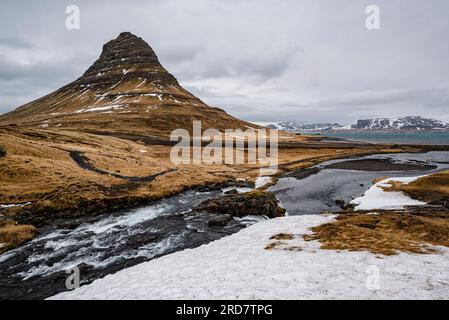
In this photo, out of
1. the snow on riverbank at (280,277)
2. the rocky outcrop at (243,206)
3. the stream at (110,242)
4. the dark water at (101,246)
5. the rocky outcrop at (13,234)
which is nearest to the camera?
the snow on riverbank at (280,277)

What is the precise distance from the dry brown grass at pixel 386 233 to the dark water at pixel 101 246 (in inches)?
407

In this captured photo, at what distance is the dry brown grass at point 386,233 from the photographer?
2304 cm

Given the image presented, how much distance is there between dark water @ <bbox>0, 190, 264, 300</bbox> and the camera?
69.6 ft

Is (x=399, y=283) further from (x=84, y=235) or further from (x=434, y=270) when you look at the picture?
(x=84, y=235)

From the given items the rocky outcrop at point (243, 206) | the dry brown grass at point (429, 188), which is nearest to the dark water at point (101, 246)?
the rocky outcrop at point (243, 206)

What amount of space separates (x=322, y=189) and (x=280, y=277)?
1762 inches

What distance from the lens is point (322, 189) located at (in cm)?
5912

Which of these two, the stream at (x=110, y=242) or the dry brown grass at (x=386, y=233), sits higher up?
the dry brown grass at (x=386, y=233)

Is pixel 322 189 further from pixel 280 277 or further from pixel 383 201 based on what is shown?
pixel 280 277

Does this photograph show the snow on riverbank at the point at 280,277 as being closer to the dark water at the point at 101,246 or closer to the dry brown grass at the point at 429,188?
the dark water at the point at 101,246

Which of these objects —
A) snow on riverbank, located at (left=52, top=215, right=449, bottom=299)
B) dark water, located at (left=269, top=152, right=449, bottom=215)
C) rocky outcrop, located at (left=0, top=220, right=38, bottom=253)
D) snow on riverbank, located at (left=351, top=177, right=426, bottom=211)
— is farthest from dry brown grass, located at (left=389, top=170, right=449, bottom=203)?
rocky outcrop, located at (left=0, top=220, right=38, bottom=253)

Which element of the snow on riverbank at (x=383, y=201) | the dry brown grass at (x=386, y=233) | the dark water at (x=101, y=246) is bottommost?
the dark water at (x=101, y=246)

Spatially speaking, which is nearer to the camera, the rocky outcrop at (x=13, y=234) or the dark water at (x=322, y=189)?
the rocky outcrop at (x=13, y=234)
